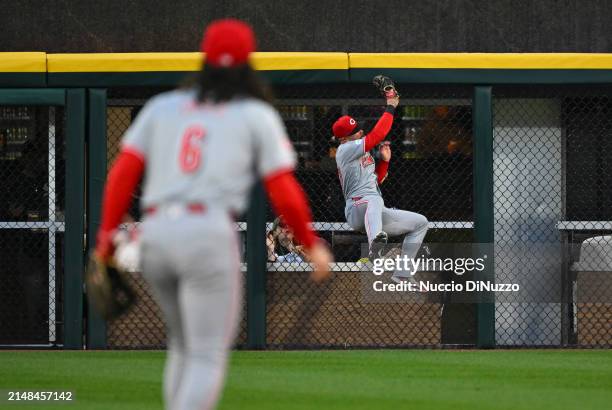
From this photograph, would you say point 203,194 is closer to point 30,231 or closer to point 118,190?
point 118,190

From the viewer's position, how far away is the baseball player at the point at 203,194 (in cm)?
496

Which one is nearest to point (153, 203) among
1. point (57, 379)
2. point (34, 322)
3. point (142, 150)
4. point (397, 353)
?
point (142, 150)

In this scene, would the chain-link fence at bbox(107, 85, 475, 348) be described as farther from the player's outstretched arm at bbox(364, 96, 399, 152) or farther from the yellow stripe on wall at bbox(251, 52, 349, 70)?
the player's outstretched arm at bbox(364, 96, 399, 152)

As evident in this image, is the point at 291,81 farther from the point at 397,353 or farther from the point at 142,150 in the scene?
the point at 142,150

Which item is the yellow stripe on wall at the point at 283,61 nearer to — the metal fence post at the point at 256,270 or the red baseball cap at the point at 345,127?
the red baseball cap at the point at 345,127

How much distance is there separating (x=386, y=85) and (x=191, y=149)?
675 cm

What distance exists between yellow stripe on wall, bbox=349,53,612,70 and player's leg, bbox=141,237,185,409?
22.8ft

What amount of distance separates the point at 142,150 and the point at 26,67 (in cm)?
691

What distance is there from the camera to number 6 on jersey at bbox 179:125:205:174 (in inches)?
196

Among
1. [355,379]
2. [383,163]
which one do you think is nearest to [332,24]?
[383,163]

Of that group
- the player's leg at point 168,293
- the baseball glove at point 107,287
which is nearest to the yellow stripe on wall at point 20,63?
the baseball glove at point 107,287

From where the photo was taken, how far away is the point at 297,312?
12.0m

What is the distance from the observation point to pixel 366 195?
11812 mm

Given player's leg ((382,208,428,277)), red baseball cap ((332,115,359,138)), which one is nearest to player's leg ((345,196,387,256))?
player's leg ((382,208,428,277))
